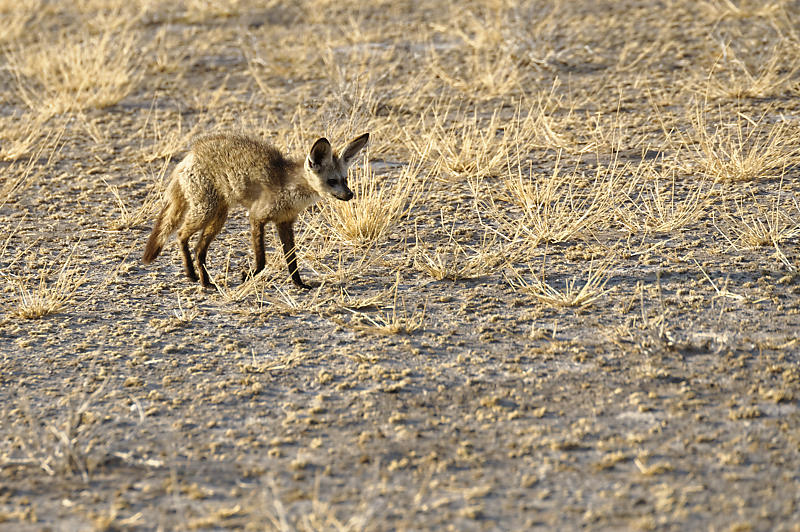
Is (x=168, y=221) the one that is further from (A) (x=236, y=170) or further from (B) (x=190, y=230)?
(A) (x=236, y=170)

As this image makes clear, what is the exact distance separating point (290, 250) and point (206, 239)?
0.56 metres

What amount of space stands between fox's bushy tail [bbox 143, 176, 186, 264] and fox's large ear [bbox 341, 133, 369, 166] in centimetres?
112

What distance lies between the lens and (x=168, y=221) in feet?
22.1

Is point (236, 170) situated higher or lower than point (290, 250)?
higher

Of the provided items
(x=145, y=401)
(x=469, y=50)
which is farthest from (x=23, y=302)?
(x=469, y=50)

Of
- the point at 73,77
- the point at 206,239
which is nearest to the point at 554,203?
the point at 206,239

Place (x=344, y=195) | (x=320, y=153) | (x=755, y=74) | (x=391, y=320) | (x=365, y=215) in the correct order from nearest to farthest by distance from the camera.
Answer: (x=391, y=320), (x=320, y=153), (x=344, y=195), (x=365, y=215), (x=755, y=74)

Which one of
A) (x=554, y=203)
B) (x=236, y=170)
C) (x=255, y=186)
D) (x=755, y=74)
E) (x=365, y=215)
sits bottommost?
(x=755, y=74)

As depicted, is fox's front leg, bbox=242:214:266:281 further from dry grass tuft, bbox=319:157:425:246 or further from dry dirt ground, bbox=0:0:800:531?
dry grass tuft, bbox=319:157:425:246

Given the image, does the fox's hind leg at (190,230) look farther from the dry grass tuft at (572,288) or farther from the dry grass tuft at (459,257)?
the dry grass tuft at (572,288)

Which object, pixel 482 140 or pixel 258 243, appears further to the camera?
pixel 482 140

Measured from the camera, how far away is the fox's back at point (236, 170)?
648cm

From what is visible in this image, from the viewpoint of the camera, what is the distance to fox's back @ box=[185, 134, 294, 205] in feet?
21.2

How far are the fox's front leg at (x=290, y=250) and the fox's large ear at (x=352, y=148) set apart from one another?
1.81ft
